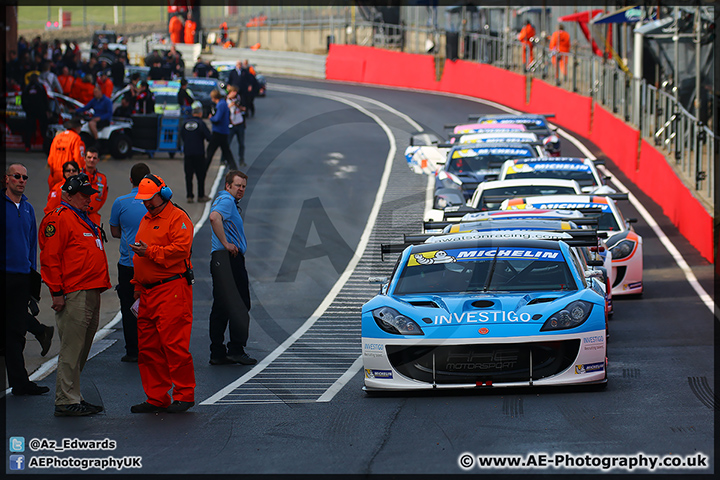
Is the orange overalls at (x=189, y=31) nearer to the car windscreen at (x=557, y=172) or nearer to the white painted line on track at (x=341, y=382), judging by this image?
the car windscreen at (x=557, y=172)

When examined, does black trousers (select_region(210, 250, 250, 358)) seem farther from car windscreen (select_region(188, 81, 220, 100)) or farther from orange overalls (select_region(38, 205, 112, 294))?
car windscreen (select_region(188, 81, 220, 100))

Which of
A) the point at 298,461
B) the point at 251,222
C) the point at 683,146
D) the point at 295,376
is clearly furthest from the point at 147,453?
the point at 683,146

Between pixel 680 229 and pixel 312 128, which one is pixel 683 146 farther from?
pixel 312 128

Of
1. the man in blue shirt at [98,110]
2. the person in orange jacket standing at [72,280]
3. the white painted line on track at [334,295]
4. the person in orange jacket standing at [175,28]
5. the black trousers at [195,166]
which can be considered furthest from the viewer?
the person in orange jacket standing at [175,28]

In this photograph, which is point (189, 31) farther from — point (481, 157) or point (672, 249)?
point (672, 249)

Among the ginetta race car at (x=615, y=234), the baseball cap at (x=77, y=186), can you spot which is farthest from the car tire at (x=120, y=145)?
the baseball cap at (x=77, y=186)

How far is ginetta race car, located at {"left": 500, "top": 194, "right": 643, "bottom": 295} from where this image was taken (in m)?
13.2

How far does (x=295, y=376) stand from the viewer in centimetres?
933

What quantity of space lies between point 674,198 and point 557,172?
4.16 metres

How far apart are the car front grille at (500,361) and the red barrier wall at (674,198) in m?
9.15

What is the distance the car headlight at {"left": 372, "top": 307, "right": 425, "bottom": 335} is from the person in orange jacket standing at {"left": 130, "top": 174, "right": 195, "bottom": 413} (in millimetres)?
1540

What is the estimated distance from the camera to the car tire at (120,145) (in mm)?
23641

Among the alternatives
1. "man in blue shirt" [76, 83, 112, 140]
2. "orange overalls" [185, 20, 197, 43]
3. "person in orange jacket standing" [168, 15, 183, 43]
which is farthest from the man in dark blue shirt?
"person in orange jacket standing" [168, 15, 183, 43]

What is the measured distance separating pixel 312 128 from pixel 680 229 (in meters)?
15.4
